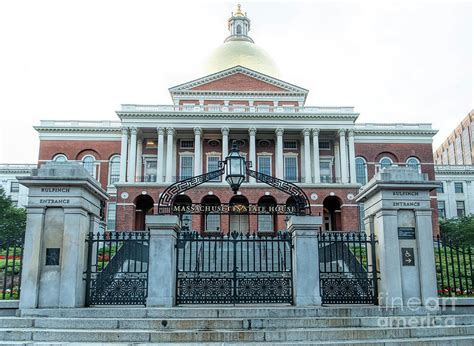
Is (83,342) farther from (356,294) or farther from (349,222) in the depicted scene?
(349,222)

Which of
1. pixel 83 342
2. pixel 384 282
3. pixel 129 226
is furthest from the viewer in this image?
pixel 129 226

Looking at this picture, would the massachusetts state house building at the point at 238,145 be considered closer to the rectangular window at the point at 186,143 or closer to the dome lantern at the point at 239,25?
the rectangular window at the point at 186,143

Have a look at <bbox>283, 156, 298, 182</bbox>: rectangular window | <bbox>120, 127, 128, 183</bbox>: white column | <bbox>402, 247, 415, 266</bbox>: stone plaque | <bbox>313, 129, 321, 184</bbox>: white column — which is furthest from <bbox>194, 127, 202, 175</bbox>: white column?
<bbox>402, 247, 415, 266</bbox>: stone plaque

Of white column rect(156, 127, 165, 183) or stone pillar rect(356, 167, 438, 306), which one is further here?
white column rect(156, 127, 165, 183)

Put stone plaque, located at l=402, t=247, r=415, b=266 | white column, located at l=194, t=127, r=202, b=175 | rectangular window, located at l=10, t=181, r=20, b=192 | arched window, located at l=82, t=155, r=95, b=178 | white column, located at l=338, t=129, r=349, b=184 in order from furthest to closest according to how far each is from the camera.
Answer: rectangular window, located at l=10, t=181, r=20, b=192
arched window, located at l=82, t=155, r=95, b=178
white column, located at l=194, t=127, r=202, b=175
white column, located at l=338, t=129, r=349, b=184
stone plaque, located at l=402, t=247, r=415, b=266

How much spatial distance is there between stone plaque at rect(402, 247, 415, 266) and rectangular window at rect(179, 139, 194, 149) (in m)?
43.6

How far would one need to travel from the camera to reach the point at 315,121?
49938 millimetres

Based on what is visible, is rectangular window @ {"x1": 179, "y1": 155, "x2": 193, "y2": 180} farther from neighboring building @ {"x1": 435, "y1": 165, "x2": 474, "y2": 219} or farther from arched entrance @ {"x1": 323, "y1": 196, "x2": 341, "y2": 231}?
neighboring building @ {"x1": 435, "y1": 165, "x2": 474, "y2": 219}

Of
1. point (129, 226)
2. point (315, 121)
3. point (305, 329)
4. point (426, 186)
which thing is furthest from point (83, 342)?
point (315, 121)

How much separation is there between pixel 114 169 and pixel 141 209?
765 centimetres

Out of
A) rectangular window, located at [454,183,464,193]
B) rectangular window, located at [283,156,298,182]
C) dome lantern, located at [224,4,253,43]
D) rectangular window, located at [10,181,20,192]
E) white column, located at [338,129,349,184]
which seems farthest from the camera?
rectangular window, located at [454,183,464,193]

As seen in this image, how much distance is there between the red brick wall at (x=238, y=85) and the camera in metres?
54.7

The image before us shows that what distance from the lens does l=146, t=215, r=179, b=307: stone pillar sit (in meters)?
9.77

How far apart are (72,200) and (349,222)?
39816mm
